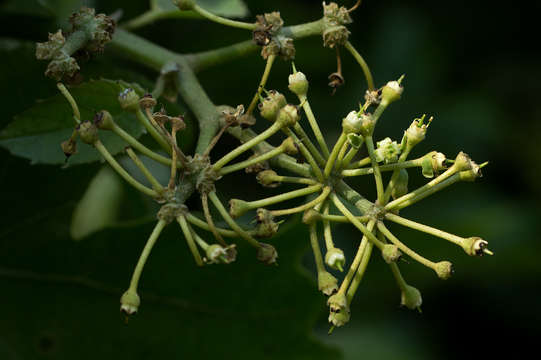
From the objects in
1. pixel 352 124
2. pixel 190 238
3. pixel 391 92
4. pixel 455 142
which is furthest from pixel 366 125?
pixel 455 142

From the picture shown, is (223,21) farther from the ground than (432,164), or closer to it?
farther from the ground

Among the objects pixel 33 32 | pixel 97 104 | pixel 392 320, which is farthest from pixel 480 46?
pixel 97 104

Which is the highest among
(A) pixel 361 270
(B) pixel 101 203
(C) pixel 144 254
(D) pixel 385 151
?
(D) pixel 385 151

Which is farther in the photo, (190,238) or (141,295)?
(141,295)

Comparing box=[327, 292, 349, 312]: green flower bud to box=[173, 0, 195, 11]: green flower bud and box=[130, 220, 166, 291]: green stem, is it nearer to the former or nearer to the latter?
box=[130, 220, 166, 291]: green stem

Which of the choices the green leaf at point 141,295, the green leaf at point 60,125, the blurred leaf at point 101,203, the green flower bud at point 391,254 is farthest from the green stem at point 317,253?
the blurred leaf at point 101,203

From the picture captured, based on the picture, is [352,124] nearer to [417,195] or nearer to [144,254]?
[417,195]

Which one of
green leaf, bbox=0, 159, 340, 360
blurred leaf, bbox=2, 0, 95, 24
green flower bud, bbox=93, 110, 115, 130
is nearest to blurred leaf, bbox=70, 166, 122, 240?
green leaf, bbox=0, 159, 340, 360

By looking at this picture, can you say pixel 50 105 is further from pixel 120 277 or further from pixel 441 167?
pixel 441 167
